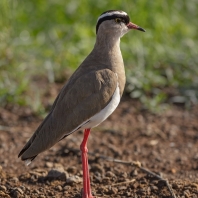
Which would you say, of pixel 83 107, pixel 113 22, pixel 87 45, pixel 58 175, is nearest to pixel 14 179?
pixel 58 175

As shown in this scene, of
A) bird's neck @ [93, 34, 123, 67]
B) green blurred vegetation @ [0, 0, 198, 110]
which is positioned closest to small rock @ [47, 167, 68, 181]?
Result: bird's neck @ [93, 34, 123, 67]

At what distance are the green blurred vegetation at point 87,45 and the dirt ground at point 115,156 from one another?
0.93 ft

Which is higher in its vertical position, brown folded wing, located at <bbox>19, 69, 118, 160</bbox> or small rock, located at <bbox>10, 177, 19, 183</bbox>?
brown folded wing, located at <bbox>19, 69, 118, 160</bbox>

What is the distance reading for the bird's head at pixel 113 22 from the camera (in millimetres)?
5414

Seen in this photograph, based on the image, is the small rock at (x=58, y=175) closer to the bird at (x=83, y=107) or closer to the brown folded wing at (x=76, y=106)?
the bird at (x=83, y=107)

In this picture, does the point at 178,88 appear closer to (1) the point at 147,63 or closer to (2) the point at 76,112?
(1) the point at 147,63

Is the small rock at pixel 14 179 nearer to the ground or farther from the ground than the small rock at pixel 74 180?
farther from the ground

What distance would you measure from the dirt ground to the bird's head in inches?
52.7

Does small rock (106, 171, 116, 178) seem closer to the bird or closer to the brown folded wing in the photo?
→ the bird

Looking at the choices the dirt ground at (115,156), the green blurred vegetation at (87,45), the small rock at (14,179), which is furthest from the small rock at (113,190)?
the green blurred vegetation at (87,45)

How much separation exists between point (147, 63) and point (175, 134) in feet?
5.59

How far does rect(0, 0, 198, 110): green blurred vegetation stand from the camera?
316 inches

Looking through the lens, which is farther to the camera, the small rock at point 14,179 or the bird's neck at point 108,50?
the small rock at point 14,179

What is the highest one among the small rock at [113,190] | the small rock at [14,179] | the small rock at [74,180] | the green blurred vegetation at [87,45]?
the green blurred vegetation at [87,45]
